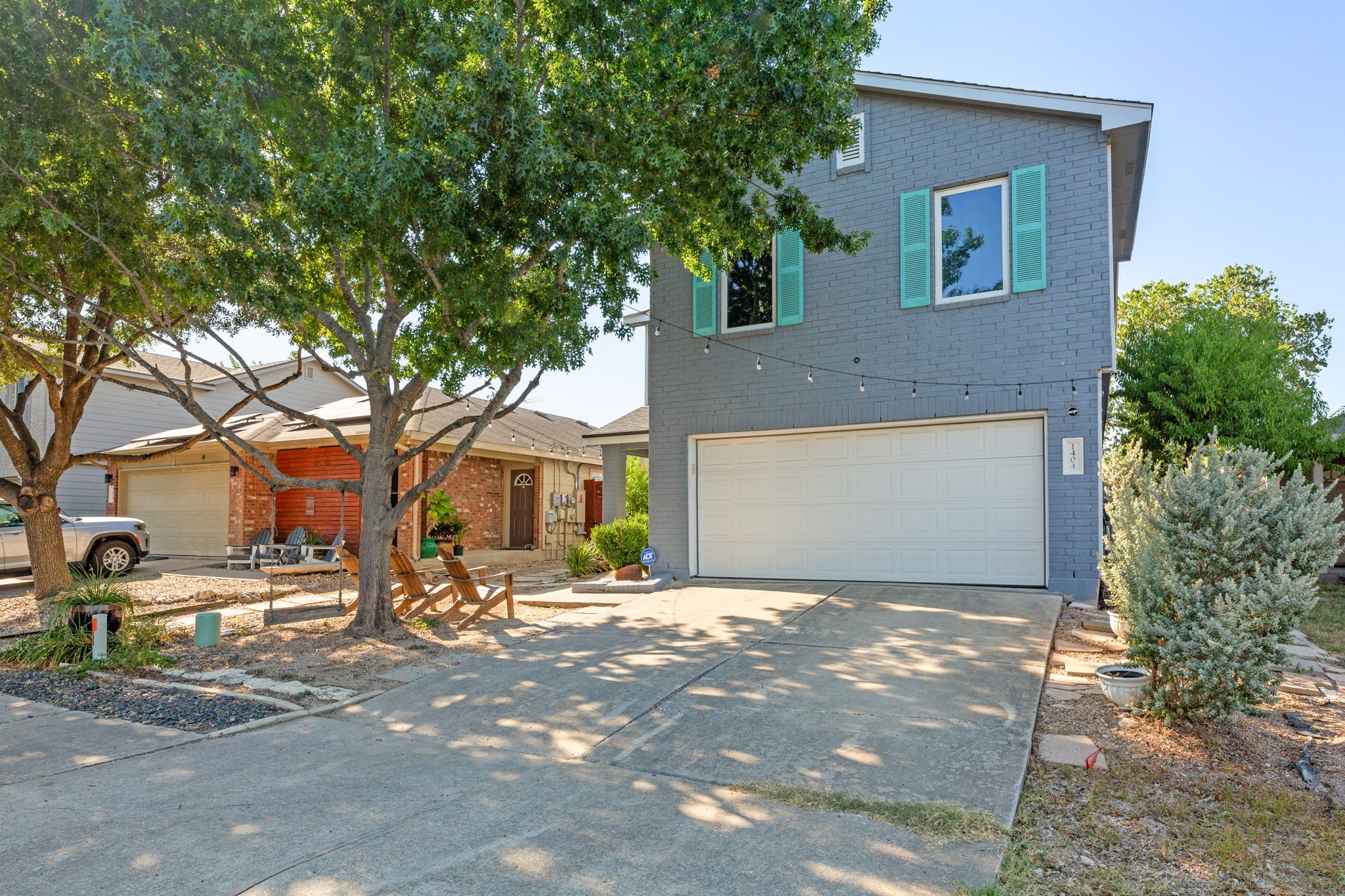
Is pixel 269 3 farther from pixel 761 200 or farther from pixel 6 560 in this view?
pixel 6 560

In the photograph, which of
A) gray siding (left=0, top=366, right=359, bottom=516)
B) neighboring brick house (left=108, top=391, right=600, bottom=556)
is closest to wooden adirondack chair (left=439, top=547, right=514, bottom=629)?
neighboring brick house (left=108, top=391, right=600, bottom=556)

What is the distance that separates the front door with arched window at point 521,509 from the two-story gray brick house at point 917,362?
6.79 metres

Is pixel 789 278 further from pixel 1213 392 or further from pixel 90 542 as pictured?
pixel 90 542

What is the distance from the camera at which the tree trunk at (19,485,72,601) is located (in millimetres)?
10508

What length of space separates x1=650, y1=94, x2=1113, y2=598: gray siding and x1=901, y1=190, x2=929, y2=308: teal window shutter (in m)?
0.13

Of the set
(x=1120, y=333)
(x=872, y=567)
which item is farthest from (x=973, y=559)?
(x=1120, y=333)

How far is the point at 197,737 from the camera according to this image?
15.3ft

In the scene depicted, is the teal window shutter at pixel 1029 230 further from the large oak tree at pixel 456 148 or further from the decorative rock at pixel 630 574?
the decorative rock at pixel 630 574

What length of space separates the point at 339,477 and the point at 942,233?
12.3m

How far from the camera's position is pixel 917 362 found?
9.65 m

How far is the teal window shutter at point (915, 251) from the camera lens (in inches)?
381

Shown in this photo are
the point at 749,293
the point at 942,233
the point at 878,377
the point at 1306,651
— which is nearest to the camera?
the point at 1306,651

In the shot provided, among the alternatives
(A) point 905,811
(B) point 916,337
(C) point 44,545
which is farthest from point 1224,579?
(C) point 44,545

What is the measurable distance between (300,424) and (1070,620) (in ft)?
45.7
